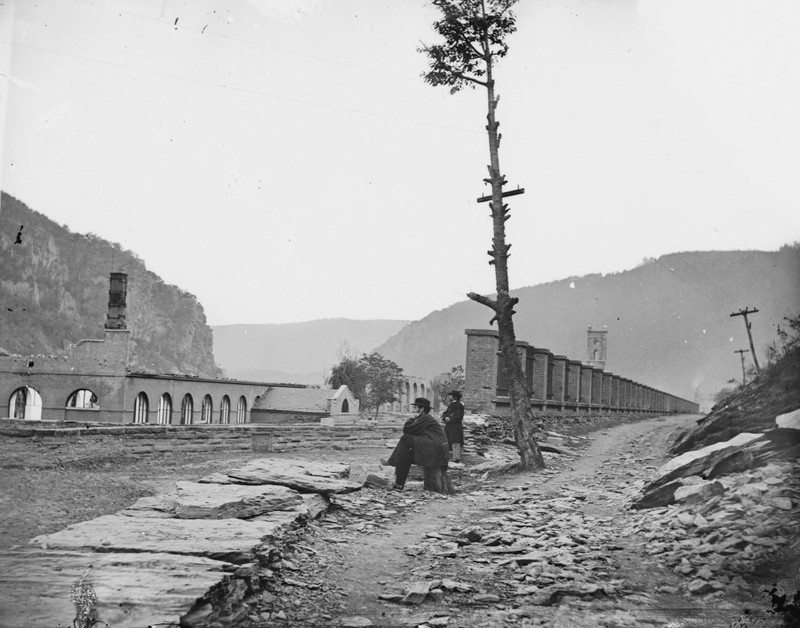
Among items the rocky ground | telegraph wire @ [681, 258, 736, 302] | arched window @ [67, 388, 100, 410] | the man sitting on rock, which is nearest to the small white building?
arched window @ [67, 388, 100, 410]

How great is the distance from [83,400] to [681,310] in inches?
1290

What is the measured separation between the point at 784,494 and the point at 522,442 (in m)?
6.07

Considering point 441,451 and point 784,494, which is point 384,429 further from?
point 784,494

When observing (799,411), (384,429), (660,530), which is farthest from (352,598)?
(384,429)

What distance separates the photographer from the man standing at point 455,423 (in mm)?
11062

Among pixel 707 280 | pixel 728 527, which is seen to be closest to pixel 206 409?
pixel 707 280

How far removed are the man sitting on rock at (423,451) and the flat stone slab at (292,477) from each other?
899mm

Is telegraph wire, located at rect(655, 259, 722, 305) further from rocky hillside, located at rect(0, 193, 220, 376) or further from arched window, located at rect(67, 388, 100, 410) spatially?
rocky hillside, located at rect(0, 193, 220, 376)

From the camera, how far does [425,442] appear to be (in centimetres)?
870

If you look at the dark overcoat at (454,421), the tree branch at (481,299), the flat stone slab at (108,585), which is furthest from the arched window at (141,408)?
the flat stone slab at (108,585)

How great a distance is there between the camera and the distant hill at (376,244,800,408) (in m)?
6.37

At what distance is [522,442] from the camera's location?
35.4ft

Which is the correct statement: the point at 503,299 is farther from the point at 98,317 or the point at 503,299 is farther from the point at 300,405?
the point at 98,317

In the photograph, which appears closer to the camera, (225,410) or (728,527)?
(728,527)
